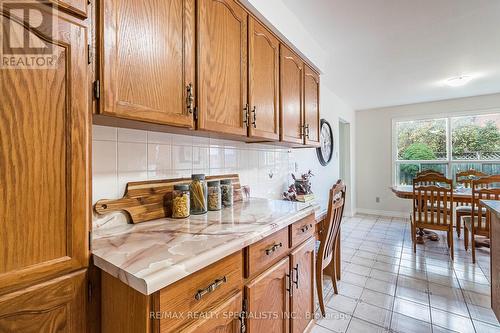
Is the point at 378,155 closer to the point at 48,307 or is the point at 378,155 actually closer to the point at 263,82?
the point at 263,82

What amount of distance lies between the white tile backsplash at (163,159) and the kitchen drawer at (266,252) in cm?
65

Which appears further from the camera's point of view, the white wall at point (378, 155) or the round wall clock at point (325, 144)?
the white wall at point (378, 155)

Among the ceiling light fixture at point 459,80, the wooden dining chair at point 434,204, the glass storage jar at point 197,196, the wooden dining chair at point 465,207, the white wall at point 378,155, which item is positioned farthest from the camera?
the white wall at point 378,155

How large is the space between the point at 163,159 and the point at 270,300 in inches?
37.1

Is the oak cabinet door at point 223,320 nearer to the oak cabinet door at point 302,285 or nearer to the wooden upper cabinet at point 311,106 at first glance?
the oak cabinet door at point 302,285

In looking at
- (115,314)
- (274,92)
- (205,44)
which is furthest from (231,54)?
(115,314)

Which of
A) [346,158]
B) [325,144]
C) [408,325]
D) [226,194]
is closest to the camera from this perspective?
[226,194]

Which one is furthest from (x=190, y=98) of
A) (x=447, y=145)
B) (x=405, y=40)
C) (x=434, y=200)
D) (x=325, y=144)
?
(x=447, y=145)

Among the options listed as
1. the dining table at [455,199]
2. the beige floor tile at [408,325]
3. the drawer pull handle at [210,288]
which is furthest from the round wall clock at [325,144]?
the drawer pull handle at [210,288]

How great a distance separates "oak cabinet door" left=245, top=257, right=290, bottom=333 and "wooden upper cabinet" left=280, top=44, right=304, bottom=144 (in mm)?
930

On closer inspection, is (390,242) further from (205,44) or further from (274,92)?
(205,44)

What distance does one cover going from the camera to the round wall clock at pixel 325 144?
11.5ft

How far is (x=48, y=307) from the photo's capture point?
0.65 metres

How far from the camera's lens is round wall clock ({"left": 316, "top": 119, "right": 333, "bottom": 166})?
11.5ft
